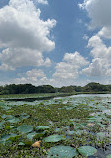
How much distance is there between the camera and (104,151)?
2057 millimetres

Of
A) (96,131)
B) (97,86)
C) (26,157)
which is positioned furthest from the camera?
(97,86)

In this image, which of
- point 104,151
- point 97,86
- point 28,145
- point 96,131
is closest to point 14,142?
point 28,145

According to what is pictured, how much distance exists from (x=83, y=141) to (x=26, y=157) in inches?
45.9

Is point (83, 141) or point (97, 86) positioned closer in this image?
point (83, 141)

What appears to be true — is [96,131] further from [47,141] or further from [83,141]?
[47,141]

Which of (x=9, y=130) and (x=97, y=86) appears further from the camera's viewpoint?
(x=97, y=86)

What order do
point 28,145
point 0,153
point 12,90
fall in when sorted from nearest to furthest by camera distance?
1. point 0,153
2. point 28,145
3. point 12,90

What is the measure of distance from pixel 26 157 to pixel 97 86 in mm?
65543

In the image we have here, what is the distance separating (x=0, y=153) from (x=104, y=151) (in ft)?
5.89

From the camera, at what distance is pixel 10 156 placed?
1916 millimetres

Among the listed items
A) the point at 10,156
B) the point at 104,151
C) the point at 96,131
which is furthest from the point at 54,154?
the point at 96,131

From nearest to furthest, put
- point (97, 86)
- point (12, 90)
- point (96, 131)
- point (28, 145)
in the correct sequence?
point (28, 145), point (96, 131), point (12, 90), point (97, 86)

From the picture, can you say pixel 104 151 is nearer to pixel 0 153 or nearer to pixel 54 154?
pixel 54 154

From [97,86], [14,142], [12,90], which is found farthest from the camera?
[97,86]
